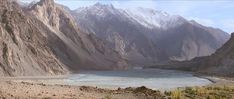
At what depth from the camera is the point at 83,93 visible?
4162 centimetres

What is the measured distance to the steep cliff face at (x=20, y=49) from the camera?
140 meters

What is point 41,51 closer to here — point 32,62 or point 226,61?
point 32,62

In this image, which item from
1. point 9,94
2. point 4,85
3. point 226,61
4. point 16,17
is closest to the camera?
point 9,94

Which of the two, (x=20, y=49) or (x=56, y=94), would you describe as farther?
(x=20, y=49)

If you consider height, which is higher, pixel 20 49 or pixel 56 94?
pixel 20 49

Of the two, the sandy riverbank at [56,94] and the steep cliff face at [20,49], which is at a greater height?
the steep cliff face at [20,49]

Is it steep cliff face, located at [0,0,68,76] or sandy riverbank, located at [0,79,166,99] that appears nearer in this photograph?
sandy riverbank, located at [0,79,166,99]

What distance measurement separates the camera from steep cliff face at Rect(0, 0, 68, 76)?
458 ft

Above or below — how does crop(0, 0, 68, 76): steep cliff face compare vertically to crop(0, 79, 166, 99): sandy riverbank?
above

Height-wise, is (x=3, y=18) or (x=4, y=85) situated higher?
(x=3, y=18)

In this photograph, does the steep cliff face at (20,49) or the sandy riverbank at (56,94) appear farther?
the steep cliff face at (20,49)

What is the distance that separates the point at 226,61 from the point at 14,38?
81679mm

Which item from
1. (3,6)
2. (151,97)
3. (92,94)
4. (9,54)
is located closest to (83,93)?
(92,94)

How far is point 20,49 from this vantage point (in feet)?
500
